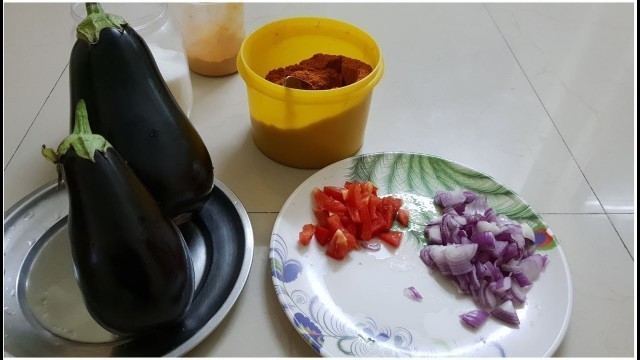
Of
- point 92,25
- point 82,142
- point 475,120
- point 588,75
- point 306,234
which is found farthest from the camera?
point 588,75

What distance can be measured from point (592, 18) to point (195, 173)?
115 centimetres

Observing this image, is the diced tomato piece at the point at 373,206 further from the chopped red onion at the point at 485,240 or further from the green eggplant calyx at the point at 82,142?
the green eggplant calyx at the point at 82,142

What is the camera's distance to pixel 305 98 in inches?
28.2

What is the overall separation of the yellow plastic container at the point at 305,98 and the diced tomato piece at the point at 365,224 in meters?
0.14

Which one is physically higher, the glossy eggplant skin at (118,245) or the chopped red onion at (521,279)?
the glossy eggplant skin at (118,245)

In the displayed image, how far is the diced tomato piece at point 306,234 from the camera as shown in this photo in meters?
0.69

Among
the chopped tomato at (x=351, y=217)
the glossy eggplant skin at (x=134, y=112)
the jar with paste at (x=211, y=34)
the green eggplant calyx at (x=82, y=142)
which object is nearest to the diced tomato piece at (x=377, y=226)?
the chopped tomato at (x=351, y=217)

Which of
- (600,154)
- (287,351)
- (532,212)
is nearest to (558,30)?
(600,154)

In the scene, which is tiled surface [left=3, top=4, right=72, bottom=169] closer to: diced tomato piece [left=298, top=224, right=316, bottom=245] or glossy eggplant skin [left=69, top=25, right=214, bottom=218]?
glossy eggplant skin [left=69, top=25, right=214, bottom=218]

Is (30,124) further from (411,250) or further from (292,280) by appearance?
(411,250)

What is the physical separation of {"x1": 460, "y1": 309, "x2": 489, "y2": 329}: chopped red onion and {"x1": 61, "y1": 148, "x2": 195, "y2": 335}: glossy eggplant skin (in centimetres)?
34

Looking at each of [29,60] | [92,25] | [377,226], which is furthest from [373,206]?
[29,60]

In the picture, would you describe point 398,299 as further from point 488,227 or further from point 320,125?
point 320,125

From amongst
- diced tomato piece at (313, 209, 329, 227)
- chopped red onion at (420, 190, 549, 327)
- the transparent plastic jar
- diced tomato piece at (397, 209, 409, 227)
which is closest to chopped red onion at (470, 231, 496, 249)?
chopped red onion at (420, 190, 549, 327)
